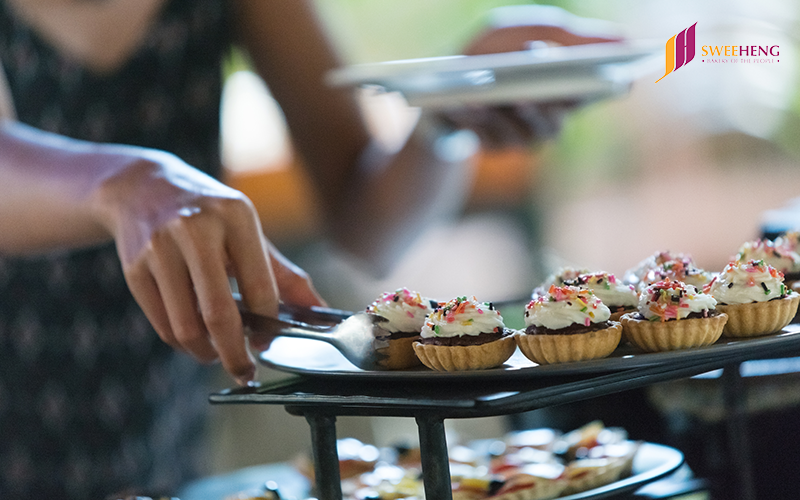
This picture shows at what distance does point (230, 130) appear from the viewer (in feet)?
13.4

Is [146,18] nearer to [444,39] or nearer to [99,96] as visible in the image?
[99,96]

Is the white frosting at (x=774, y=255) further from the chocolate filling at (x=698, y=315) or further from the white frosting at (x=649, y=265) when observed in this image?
the chocolate filling at (x=698, y=315)

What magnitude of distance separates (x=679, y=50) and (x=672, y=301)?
51 cm

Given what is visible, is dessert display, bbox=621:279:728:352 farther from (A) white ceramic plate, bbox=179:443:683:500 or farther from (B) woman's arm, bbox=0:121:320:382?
(B) woman's arm, bbox=0:121:320:382

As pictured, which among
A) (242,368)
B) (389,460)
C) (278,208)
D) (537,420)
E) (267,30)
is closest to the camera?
(242,368)

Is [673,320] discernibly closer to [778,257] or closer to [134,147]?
[778,257]

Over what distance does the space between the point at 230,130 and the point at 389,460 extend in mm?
3147

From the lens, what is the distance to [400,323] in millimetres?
810

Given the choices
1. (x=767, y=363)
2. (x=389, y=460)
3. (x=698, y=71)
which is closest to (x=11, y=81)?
(x=389, y=460)

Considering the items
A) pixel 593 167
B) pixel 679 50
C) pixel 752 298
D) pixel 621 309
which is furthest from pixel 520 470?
pixel 593 167

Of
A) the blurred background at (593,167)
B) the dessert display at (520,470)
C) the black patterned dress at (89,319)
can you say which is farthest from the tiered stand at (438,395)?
the blurred background at (593,167)

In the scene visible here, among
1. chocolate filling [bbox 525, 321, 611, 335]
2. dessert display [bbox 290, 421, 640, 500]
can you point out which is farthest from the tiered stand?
dessert display [bbox 290, 421, 640, 500]

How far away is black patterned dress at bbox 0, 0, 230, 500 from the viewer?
1.47 metres

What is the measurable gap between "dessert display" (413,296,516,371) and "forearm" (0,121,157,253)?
0.36 metres
